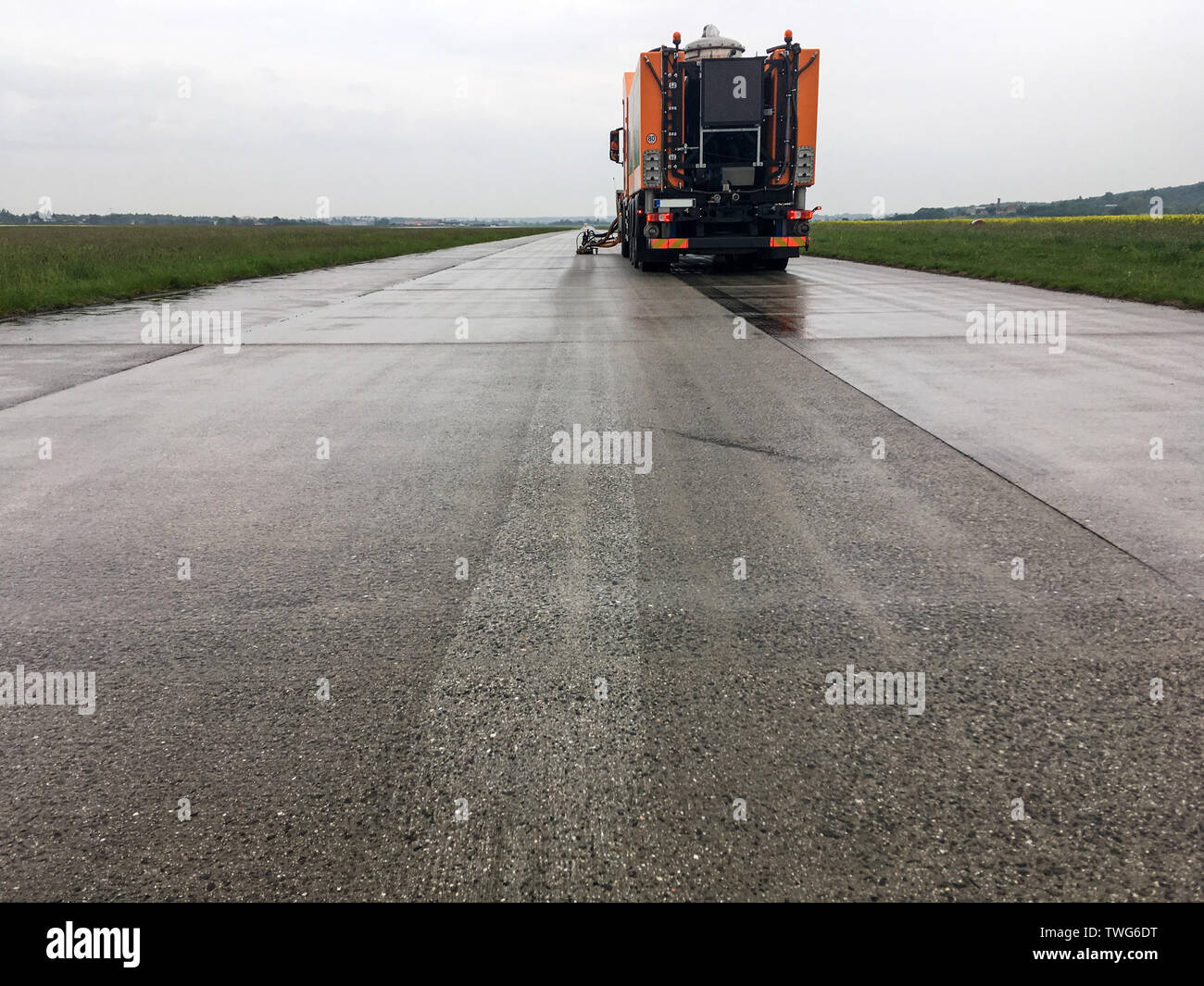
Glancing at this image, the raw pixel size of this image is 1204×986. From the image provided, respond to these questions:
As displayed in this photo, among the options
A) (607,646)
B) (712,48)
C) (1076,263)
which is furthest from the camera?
(1076,263)

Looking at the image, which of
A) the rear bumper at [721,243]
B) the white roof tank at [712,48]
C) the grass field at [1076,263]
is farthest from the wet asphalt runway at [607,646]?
the white roof tank at [712,48]

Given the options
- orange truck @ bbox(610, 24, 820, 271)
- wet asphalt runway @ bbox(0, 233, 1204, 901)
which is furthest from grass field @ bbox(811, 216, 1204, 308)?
wet asphalt runway @ bbox(0, 233, 1204, 901)

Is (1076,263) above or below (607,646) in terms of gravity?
above

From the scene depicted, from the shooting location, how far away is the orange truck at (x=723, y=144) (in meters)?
20.4

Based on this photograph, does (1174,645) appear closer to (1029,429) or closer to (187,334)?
(1029,429)

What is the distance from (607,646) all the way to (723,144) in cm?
1967

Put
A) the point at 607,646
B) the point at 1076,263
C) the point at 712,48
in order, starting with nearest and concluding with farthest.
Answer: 1. the point at 607,646
2. the point at 712,48
3. the point at 1076,263

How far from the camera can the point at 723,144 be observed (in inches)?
827

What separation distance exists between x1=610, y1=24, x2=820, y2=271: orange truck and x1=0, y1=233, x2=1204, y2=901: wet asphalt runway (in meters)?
14.5

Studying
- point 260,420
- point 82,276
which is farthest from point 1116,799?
point 82,276

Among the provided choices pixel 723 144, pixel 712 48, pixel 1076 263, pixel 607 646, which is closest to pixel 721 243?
pixel 723 144

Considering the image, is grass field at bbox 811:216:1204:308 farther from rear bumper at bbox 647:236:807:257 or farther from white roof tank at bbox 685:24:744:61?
white roof tank at bbox 685:24:744:61

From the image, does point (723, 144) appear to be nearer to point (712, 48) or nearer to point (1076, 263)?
point (712, 48)
